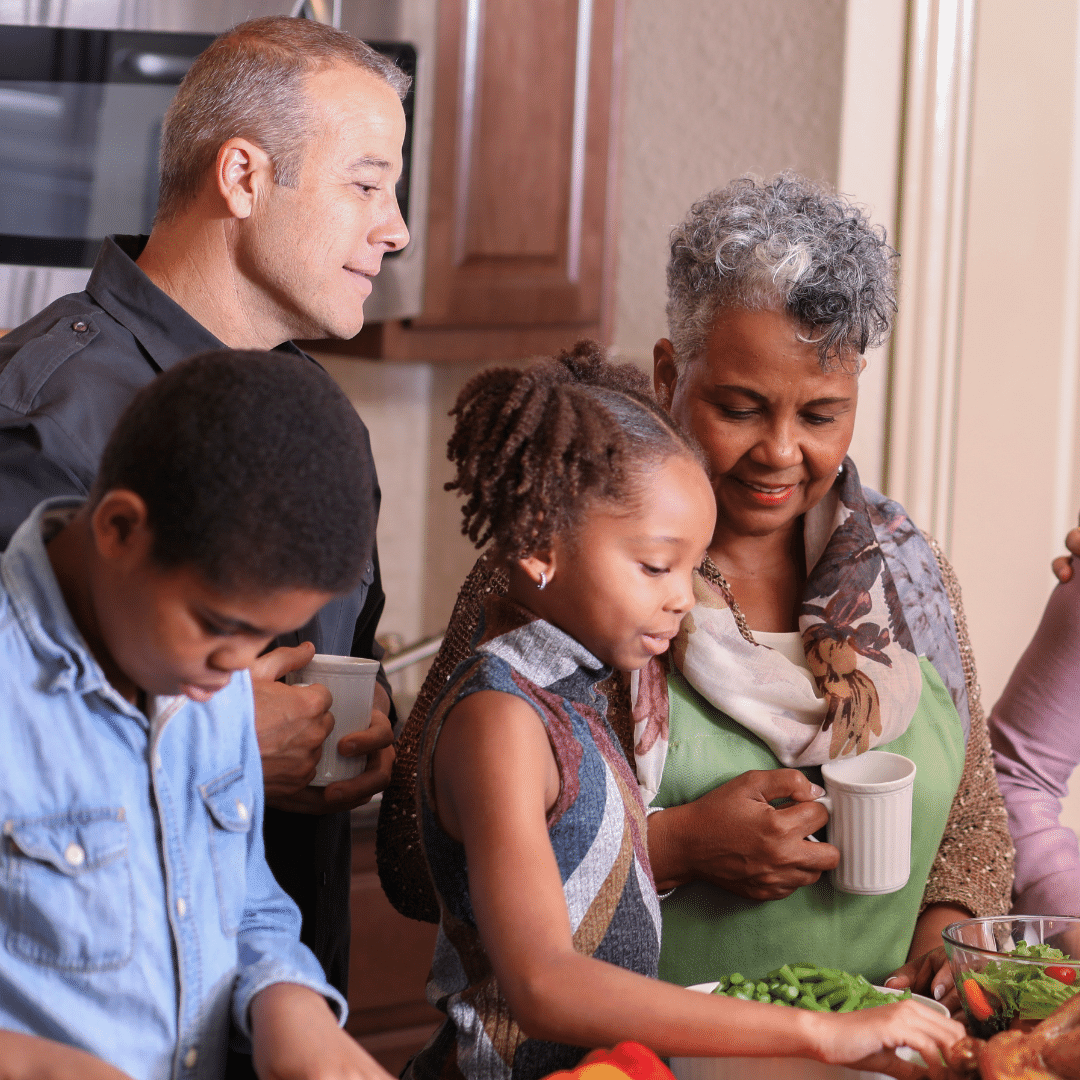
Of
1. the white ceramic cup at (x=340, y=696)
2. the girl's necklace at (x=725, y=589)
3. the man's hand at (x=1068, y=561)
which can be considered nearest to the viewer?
the white ceramic cup at (x=340, y=696)

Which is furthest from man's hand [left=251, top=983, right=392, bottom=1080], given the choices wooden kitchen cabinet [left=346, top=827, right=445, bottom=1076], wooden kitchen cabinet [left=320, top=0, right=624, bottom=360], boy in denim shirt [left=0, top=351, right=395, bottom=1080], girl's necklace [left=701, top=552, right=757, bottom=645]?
wooden kitchen cabinet [left=320, top=0, right=624, bottom=360]

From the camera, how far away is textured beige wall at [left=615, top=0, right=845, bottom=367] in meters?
1.99

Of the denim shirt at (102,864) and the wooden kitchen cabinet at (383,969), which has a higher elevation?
the denim shirt at (102,864)

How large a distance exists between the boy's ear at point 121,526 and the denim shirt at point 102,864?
0.07 meters

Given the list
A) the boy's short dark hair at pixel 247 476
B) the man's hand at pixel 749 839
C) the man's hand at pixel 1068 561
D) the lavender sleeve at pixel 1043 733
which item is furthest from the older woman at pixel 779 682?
the boy's short dark hair at pixel 247 476

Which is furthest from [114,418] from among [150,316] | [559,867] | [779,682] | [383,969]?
[383,969]

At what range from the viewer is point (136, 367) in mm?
1066

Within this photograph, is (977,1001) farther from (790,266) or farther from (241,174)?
(241,174)

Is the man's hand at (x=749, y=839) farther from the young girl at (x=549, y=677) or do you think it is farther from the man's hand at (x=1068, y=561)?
the man's hand at (x=1068, y=561)

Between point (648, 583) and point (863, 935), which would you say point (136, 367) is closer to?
point (648, 583)

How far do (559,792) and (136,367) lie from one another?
522 millimetres

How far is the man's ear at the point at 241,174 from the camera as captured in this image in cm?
109

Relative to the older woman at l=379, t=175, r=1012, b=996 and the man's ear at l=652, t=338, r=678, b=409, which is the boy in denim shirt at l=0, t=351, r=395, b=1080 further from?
the man's ear at l=652, t=338, r=678, b=409

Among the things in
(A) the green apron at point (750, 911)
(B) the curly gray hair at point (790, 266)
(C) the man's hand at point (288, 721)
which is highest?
(B) the curly gray hair at point (790, 266)
